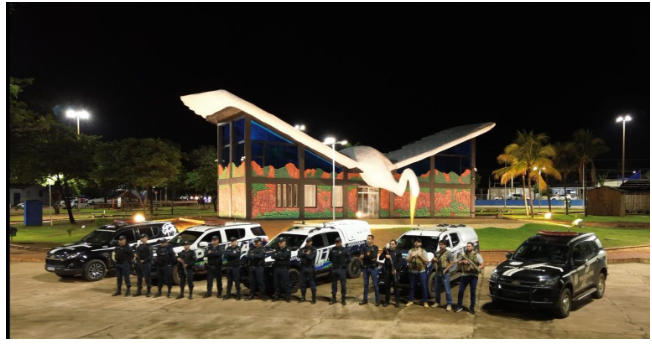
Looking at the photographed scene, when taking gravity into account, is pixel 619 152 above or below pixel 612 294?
above

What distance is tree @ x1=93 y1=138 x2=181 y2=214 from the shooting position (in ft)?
122

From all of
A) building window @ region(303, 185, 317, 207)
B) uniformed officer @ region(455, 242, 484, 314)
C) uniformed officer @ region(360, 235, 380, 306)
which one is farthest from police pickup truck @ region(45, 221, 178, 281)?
building window @ region(303, 185, 317, 207)

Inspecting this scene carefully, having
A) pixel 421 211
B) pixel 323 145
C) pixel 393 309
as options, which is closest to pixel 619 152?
pixel 421 211

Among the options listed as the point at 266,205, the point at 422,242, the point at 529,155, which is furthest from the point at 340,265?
the point at 529,155

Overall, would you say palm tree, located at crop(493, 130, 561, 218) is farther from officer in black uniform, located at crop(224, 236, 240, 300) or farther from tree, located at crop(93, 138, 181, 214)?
officer in black uniform, located at crop(224, 236, 240, 300)

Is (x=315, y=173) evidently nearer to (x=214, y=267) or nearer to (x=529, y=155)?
(x=214, y=267)

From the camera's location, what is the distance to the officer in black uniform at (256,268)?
1160 cm

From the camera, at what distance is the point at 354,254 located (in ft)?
48.6

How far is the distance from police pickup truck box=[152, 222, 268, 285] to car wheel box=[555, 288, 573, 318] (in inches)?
328

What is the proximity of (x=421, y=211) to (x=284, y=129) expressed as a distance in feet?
41.5

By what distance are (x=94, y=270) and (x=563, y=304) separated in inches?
514

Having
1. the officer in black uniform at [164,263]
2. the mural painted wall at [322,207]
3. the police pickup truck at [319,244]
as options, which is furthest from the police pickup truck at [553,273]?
the mural painted wall at [322,207]

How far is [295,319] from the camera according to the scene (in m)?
9.69

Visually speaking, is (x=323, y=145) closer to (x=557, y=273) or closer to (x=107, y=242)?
(x=107, y=242)
